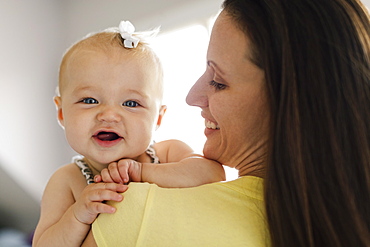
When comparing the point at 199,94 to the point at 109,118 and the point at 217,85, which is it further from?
the point at 109,118

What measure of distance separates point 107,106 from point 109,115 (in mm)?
35

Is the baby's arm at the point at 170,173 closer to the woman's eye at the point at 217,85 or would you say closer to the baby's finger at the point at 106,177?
the baby's finger at the point at 106,177

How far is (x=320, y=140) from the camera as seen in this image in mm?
851

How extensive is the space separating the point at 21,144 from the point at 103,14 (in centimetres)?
126

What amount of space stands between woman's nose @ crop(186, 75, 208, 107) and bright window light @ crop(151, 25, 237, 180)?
1.91 meters

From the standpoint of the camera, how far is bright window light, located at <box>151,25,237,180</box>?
9.91 ft

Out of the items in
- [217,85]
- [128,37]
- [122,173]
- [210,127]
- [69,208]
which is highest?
[128,37]

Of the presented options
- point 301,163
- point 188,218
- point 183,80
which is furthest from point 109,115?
point 183,80

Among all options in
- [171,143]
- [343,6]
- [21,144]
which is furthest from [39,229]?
[21,144]

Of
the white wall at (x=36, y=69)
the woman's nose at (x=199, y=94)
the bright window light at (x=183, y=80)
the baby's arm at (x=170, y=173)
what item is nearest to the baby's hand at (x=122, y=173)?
the baby's arm at (x=170, y=173)

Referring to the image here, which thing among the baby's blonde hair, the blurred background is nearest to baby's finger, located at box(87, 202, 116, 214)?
the baby's blonde hair

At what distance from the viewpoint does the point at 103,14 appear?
353 cm

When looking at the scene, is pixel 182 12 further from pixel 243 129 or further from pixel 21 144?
pixel 243 129

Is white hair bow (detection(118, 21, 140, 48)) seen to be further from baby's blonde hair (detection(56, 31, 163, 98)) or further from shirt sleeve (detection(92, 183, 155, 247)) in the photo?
shirt sleeve (detection(92, 183, 155, 247))
